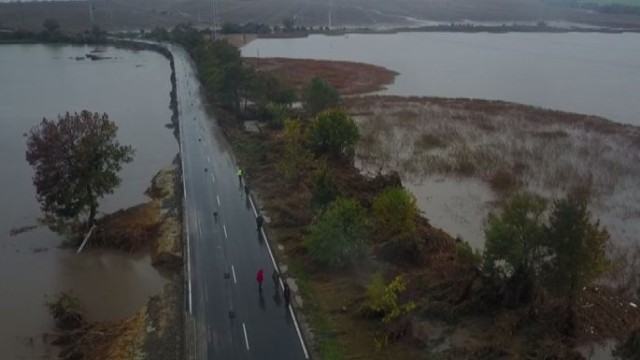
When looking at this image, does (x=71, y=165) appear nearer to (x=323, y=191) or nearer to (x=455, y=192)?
(x=323, y=191)

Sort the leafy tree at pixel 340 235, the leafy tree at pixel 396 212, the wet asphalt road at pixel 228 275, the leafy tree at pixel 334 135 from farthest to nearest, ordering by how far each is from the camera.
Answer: the leafy tree at pixel 334 135, the leafy tree at pixel 396 212, the leafy tree at pixel 340 235, the wet asphalt road at pixel 228 275

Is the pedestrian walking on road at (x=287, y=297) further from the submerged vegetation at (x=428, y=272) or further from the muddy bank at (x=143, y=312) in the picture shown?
the muddy bank at (x=143, y=312)

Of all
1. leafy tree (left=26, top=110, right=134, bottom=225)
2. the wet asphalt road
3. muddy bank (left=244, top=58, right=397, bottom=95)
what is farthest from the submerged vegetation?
muddy bank (left=244, top=58, right=397, bottom=95)

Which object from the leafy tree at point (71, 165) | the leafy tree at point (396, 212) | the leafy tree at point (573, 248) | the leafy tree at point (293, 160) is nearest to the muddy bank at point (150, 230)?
the leafy tree at point (71, 165)

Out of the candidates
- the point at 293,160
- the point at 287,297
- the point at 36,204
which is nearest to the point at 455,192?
the point at 293,160

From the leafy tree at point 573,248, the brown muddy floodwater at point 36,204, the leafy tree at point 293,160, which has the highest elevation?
the leafy tree at point 573,248
